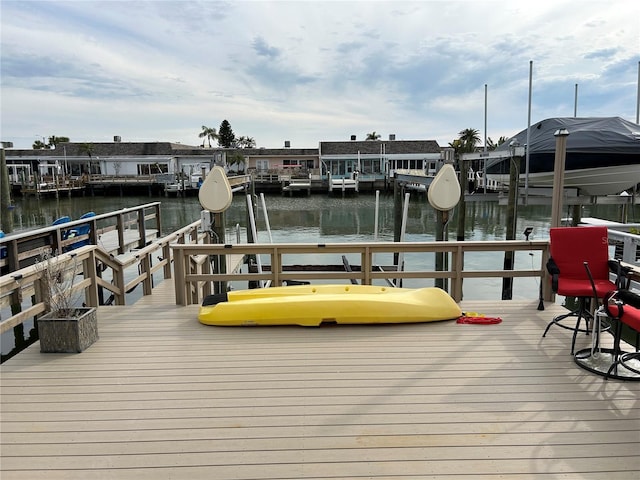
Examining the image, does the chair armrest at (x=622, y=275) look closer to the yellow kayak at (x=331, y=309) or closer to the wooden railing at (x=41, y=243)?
the yellow kayak at (x=331, y=309)

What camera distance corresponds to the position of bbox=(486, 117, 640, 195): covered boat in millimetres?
9117

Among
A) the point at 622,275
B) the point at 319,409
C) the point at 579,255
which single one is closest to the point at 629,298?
the point at 622,275

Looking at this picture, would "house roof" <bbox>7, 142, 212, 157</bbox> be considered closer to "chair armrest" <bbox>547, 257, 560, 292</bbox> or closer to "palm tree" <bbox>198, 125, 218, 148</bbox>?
"palm tree" <bbox>198, 125, 218, 148</bbox>

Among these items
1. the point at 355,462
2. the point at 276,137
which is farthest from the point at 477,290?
the point at 276,137

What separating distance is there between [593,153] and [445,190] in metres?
5.93

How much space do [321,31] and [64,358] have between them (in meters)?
7.28

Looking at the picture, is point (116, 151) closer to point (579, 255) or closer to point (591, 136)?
point (591, 136)

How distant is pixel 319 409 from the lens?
2.51 m

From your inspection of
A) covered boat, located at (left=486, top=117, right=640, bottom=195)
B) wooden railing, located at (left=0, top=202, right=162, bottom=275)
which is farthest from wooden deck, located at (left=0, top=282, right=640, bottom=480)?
covered boat, located at (left=486, top=117, right=640, bottom=195)

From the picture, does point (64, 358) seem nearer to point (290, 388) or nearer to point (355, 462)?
point (290, 388)

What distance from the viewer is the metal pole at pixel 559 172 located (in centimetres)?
428

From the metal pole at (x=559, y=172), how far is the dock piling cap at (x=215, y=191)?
3521mm

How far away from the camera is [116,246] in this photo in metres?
8.48

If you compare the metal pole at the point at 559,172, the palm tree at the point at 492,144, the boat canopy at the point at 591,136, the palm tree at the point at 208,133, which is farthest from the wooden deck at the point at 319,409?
the palm tree at the point at 208,133
